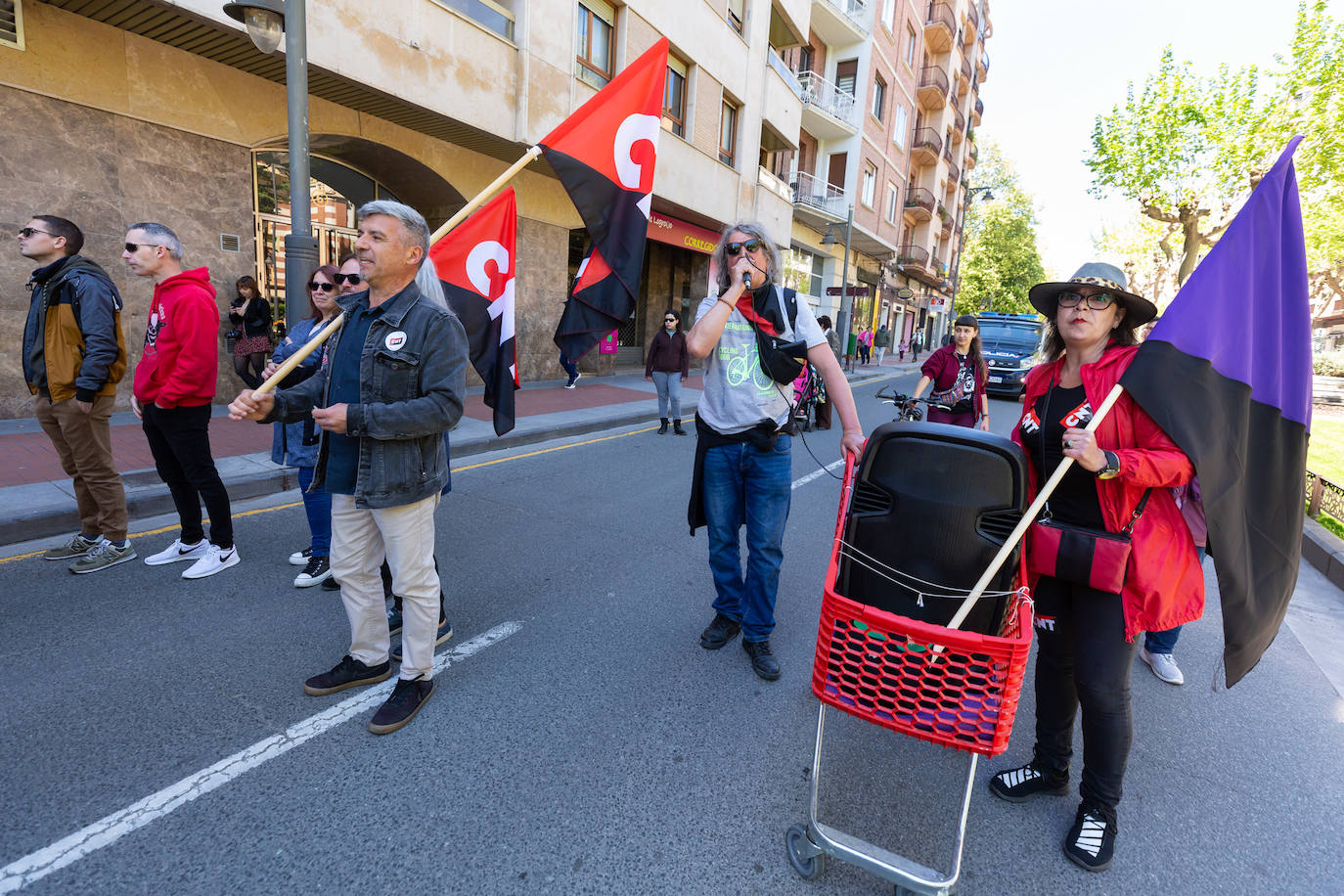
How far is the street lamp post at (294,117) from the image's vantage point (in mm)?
5816

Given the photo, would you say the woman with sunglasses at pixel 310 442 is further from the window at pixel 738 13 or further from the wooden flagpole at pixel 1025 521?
the window at pixel 738 13

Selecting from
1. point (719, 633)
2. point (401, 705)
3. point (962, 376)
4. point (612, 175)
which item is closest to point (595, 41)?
point (962, 376)

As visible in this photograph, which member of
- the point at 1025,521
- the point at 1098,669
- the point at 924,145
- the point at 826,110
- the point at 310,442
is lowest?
the point at 1098,669

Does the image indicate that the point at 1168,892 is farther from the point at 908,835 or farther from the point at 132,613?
the point at 132,613

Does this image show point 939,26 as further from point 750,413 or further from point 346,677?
point 346,677

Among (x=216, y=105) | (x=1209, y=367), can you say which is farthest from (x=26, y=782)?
(x=216, y=105)

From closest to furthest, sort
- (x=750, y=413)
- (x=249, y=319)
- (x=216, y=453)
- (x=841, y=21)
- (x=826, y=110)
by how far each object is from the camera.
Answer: (x=750, y=413), (x=216, y=453), (x=249, y=319), (x=841, y=21), (x=826, y=110)

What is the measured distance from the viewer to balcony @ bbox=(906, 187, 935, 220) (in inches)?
1422

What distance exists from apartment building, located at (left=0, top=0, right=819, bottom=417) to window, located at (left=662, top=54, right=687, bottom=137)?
0.05 meters

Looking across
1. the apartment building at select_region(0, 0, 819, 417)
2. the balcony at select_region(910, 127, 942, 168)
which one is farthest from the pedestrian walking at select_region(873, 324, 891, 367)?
the apartment building at select_region(0, 0, 819, 417)

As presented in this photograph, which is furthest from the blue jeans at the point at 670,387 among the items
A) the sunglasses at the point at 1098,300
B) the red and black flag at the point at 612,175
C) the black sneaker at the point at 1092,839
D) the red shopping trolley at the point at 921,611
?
the black sneaker at the point at 1092,839

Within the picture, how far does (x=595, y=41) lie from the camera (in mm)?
12984

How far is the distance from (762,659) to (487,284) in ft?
8.52

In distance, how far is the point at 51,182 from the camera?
24.7 feet
